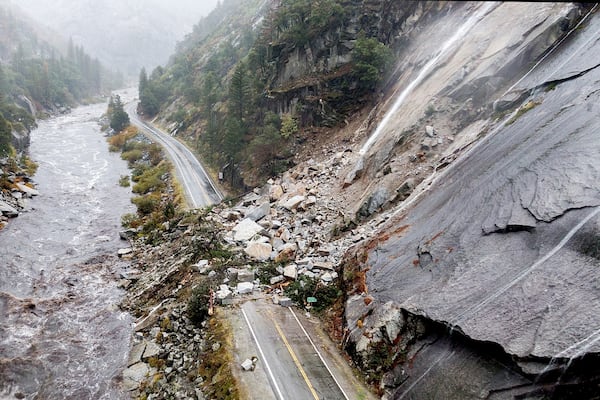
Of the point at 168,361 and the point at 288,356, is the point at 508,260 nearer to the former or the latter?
the point at 288,356

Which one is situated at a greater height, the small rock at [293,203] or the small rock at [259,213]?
the small rock at [259,213]

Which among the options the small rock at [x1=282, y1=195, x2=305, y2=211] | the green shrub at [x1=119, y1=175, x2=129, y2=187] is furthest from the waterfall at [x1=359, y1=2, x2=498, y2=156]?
the green shrub at [x1=119, y1=175, x2=129, y2=187]

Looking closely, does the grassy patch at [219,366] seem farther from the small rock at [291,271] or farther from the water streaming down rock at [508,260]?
the water streaming down rock at [508,260]

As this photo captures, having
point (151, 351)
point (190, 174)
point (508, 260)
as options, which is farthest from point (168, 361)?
point (190, 174)

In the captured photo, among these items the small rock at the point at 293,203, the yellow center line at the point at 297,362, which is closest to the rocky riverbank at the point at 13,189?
the small rock at the point at 293,203

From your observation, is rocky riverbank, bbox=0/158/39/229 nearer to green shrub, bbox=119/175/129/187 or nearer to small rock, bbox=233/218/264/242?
green shrub, bbox=119/175/129/187
